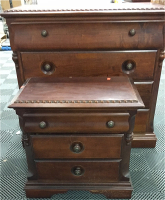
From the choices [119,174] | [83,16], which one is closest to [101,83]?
[83,16]

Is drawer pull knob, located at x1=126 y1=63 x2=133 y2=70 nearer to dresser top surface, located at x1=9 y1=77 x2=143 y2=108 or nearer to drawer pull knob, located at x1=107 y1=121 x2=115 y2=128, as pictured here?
dresser top surface, located at x1=9 y1=77 x2=143 y2=108

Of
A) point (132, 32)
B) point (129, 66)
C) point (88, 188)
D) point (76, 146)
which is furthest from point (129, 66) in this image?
point (88, 188)

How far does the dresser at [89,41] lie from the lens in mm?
1069

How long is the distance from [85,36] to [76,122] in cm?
47

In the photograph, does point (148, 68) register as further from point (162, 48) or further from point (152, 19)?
point (152, 19)

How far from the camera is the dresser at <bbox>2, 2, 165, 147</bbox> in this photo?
→ 1069mm

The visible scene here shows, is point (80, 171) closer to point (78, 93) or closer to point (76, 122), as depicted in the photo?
point (76, 122)

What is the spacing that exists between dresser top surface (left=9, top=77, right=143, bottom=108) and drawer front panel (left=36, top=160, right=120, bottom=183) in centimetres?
33

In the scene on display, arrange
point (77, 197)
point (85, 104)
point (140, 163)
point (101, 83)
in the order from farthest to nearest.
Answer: point (140, 163) → point (77, 197) → point (101, 83) → point (85, 104)

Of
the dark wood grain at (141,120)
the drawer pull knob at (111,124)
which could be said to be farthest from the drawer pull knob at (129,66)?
the drawer pull knob at (111,124)

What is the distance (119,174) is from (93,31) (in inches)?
29.1

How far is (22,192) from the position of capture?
1.17m

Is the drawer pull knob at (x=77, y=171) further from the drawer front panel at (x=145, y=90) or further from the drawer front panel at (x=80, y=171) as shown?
the drawer front panel at (x=145, y=90)

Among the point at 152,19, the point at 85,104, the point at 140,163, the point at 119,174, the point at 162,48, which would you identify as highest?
the point at 152,19
